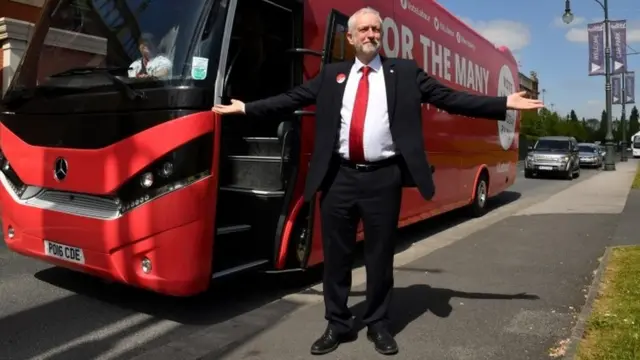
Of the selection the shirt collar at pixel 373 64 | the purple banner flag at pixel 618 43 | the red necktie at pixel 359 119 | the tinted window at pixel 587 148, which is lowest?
the tinted window at pixel 587 148

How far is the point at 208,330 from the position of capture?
468 cm

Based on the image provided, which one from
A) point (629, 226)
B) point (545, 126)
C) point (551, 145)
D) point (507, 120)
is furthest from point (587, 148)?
point (629, 226)

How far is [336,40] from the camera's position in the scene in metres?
5.41

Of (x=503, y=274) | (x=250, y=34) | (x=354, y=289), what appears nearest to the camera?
(x=250, y=34)

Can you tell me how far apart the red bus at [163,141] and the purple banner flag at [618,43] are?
30037 millimetres

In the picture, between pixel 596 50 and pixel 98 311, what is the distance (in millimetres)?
31884

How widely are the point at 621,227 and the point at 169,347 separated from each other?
26.6 feet

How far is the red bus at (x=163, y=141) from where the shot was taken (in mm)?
4254

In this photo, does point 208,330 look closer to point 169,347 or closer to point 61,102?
point 169,347

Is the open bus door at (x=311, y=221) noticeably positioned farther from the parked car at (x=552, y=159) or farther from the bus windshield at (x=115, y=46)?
the parked car at (x=552, y=159)

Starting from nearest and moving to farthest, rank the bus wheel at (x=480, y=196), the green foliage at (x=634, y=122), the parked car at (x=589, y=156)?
the bus wheel at (x=480, y=196) → the parked car at (x=589, y=156) → the green foliage at (x=634, y=122)

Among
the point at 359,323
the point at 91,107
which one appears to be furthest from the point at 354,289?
the point at 91,107

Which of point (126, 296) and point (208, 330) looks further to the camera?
point (126, 296)

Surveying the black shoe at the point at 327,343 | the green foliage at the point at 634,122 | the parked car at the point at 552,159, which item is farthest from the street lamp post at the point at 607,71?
the green foliage at the point at 634,122
